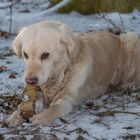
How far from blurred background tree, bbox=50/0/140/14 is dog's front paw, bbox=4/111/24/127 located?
4233 millimetres

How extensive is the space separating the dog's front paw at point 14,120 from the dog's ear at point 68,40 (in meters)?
0.76

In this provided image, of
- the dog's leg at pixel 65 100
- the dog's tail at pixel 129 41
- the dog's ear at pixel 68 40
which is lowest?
the dog's leg at pixel 65 100

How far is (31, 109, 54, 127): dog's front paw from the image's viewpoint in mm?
4648

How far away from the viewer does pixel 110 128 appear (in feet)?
14.9

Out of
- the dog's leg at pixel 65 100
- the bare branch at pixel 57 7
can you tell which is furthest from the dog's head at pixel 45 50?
the bare branch at pixel 57 7

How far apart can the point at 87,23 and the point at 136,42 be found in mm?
2669

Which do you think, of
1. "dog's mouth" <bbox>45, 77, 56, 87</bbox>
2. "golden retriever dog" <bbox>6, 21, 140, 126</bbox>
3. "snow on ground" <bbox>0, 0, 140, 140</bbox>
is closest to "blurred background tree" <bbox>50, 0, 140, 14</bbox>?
"snow on ground" <bbox>0, 0, 140, 140</bbox>

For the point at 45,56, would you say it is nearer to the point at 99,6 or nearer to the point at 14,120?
the point at 14,120

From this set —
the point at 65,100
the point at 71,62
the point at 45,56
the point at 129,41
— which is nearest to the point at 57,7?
the point at 129,41

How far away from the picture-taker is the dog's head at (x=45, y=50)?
4.68m

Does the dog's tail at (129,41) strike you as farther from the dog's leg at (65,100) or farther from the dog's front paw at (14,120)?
the dog's front paw at (14,120)

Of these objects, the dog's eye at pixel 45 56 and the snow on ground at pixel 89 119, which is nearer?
the snow on ground at pixel 89 119

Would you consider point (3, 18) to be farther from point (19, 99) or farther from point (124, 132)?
point (124, 132)

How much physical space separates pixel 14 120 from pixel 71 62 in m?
0.81
